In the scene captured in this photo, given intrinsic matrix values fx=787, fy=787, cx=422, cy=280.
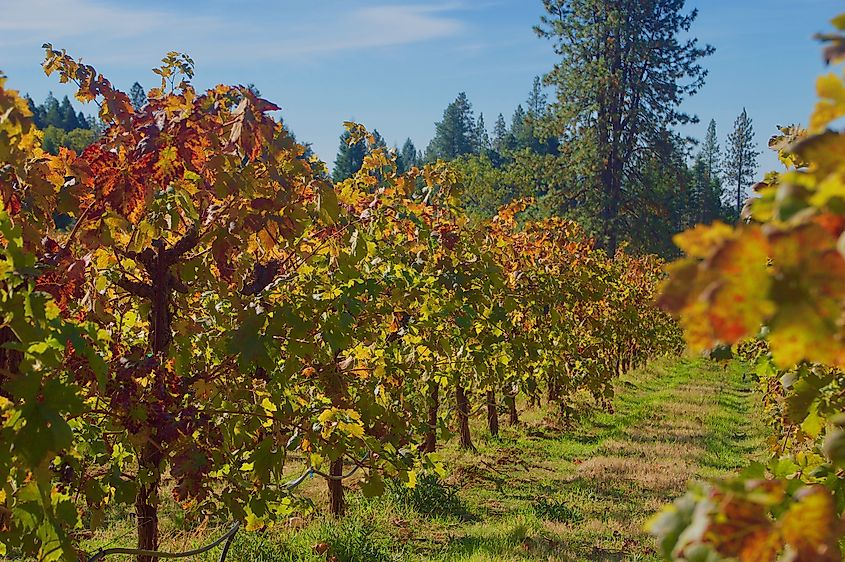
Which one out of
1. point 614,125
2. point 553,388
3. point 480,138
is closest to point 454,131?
point 480,138

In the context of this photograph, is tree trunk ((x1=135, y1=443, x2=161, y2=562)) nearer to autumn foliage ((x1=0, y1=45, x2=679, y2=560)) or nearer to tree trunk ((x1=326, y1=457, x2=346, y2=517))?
autumn foliage ((x1=0, y1=45, x2=679, y2=560))

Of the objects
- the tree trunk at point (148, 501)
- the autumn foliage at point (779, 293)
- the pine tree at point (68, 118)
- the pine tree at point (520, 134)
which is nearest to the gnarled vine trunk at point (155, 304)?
the tree trunk at point (148, 501)

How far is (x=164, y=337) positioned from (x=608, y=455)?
8802 millimetres

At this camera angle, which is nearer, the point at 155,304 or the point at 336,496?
the point at 155,304

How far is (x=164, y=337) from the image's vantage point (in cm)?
399

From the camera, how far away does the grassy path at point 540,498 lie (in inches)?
269

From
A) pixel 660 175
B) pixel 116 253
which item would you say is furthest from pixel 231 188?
pixel 660 175

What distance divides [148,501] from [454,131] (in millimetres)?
95570

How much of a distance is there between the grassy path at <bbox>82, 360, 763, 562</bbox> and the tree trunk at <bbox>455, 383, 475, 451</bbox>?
193mm

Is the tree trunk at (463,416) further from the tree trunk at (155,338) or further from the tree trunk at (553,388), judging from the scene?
the tree trunk at (155,338)

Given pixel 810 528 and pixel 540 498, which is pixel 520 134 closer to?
pixel 540 498

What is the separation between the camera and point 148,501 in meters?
3.92

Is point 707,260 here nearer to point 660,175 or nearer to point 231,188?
point 231,188

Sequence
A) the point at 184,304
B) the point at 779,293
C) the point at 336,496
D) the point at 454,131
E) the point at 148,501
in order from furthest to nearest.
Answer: the point at 454,131 < the point at 336,496 < the point at 184,304 < the point at 148,501 < the point at 779,293
